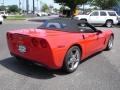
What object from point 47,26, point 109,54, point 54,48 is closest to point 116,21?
point 109,54

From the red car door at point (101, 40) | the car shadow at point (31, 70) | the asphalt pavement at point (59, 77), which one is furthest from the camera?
the red car door at point (101, 40)

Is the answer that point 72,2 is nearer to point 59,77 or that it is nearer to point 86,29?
point 86,29

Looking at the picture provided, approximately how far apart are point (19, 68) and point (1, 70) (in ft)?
1.53

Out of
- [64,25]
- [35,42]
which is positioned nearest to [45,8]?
[64,25]

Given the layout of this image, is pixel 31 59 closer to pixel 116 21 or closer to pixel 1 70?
pixel 1 70

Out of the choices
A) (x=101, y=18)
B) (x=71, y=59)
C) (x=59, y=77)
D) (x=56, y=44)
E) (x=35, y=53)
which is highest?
(x=101, y=18)

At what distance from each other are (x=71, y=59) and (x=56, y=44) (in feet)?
2.66

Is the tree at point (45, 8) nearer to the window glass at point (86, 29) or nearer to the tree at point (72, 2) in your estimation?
the tree at point (72, 2)

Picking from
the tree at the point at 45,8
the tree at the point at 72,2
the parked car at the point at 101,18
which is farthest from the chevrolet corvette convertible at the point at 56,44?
the tree at the point at 45,8

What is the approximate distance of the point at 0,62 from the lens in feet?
23.8

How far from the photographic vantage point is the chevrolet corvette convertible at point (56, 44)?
18.8 ft

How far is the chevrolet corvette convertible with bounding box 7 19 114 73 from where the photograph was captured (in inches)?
226

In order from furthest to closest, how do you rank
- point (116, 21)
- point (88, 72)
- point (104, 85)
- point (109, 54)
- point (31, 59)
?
1. point (116, 21)
2. point (109, 54)
3. point (88, 72)
4. point (31, 59)
5. point (104, 85)

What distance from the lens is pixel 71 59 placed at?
20.9 feet
